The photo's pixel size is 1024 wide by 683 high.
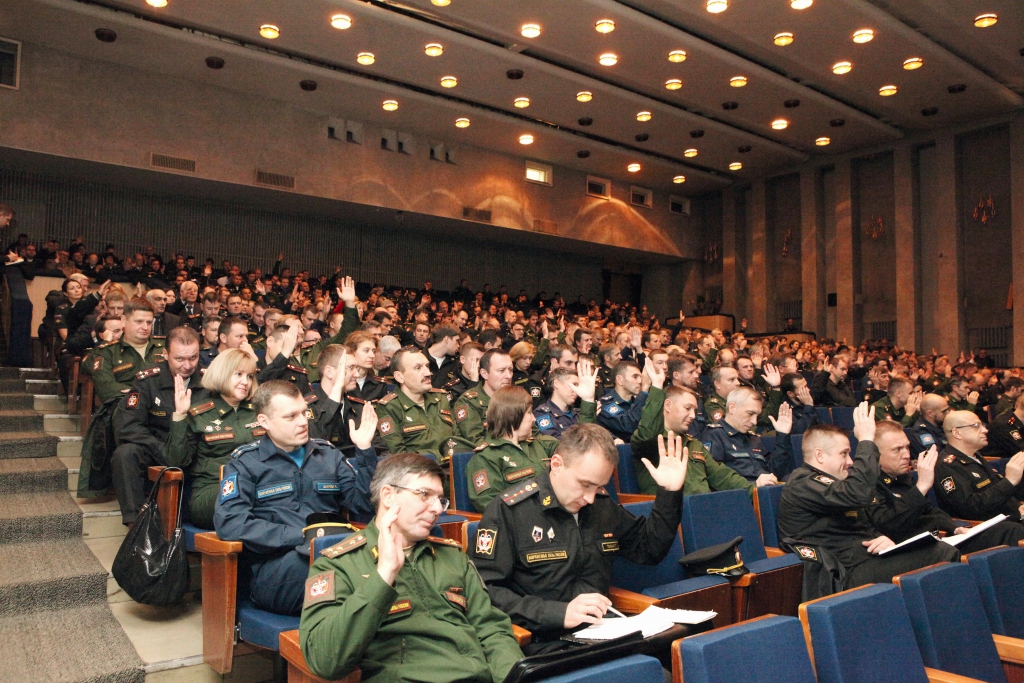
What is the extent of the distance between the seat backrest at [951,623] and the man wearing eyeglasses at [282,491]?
1670 mm

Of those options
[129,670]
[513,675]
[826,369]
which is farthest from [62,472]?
[826,369]

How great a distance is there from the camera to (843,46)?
9523 mm

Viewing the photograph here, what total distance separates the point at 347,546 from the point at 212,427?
1.61m

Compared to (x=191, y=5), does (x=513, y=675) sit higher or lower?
lower

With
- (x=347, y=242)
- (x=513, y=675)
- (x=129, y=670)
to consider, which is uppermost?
(x=347, y=242)

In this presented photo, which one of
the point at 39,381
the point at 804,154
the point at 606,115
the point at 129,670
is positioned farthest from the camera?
the point at 804,154

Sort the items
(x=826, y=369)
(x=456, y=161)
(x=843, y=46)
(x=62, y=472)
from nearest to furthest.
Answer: (x=62, y=472) < (x=826, y=369) < (x=843, y=46) < (x=456, y=161)

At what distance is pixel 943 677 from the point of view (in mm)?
1750

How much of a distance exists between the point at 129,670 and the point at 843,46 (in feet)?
33.4

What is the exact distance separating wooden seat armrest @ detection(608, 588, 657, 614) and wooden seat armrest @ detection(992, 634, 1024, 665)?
0.95m

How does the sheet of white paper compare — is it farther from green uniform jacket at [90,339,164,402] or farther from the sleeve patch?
green uniform jacket at [90,339,164,402]

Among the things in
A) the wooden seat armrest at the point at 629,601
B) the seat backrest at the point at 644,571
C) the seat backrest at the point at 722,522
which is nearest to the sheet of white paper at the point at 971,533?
the seat backrest at the point at 722,522

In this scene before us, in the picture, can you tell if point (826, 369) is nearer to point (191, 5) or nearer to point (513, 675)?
point (513, 675)

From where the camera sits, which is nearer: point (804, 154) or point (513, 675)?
point (513, 675)
